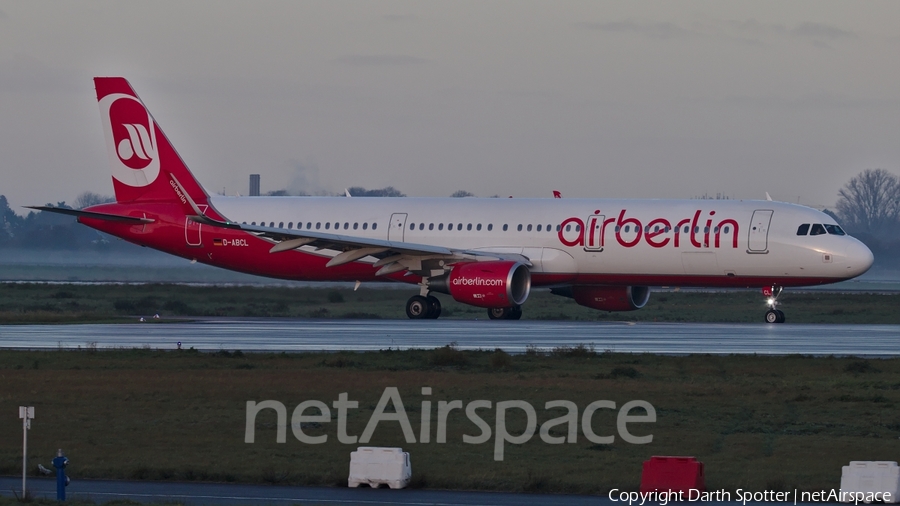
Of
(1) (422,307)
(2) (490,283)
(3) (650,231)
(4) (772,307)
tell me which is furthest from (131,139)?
(4) (772,307)

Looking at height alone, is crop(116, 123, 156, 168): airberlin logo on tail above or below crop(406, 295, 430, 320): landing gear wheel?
above

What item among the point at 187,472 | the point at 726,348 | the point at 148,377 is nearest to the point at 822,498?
the point at 187,472

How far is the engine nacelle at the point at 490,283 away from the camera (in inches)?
1277

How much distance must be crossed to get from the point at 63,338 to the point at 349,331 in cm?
667

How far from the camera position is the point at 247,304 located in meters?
44.0

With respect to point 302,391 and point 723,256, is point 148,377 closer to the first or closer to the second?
point 302,391

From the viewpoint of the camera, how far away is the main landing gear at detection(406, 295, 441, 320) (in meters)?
35.8

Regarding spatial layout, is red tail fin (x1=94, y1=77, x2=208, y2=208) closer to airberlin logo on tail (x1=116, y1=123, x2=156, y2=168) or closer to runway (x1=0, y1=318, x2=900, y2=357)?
airberlin logo on tail (x1=116, y1=123, x2=156, y2=168)

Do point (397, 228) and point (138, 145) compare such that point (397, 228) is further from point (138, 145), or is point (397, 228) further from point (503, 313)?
point (138, 145)

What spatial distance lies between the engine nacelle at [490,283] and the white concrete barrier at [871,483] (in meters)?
21.9
